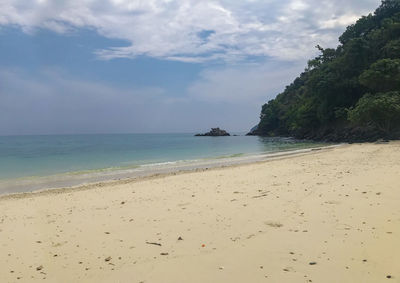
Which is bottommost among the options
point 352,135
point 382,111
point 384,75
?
point 352,135

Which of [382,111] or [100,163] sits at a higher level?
[382,111]

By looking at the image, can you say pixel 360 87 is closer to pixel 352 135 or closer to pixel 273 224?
pixel 352 135

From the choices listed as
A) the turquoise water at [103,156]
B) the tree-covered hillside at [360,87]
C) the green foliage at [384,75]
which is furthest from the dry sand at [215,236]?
the green foliage at [384,75]

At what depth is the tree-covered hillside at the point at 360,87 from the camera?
3503cm

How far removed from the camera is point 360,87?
5009 cm

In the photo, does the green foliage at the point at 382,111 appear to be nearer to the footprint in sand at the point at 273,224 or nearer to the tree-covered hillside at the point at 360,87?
the tree-covered hillside at the point at 360,87

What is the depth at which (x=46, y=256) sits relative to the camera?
16.1ft

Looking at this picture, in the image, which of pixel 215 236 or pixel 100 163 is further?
pixel 100 163

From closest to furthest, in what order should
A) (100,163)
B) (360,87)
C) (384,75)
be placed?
(100,163), (384,75), (360,87)

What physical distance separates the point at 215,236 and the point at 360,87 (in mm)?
52376

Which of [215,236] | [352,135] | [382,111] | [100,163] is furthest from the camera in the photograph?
[352,135]

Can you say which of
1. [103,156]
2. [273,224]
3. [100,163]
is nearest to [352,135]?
[103,156]

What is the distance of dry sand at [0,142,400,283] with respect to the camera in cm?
410

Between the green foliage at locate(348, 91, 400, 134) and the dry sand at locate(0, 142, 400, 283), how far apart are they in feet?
89.0
